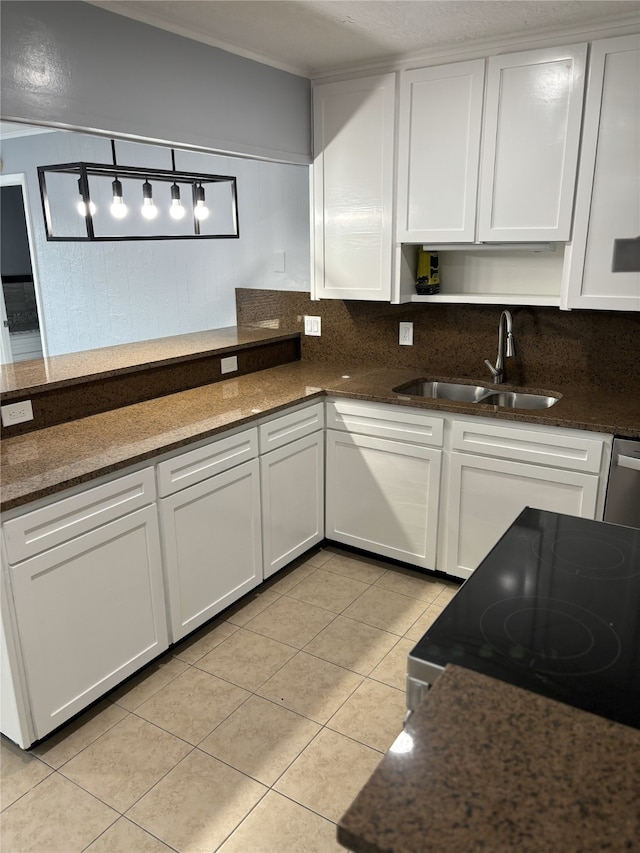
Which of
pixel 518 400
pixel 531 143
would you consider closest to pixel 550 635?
pixel 518 400

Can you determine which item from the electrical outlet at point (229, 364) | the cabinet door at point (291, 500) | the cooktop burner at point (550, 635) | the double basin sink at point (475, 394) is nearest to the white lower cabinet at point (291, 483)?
the cabinet door at point (291, 500)

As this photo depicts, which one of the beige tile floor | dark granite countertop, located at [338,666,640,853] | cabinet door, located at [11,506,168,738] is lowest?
the beige tile floor

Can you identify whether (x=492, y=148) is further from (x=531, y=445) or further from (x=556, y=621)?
(x=556, y=621)

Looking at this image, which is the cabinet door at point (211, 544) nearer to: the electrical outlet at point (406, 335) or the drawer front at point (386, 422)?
the drawer front at point (386, 422)

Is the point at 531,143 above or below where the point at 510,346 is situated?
above

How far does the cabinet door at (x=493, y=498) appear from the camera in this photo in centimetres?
254

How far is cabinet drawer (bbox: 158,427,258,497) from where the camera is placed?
2262 mm

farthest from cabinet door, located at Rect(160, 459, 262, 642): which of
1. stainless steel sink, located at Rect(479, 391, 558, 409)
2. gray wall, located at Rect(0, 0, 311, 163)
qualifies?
gray wall, located at Rect(0, 0, 311, 163)

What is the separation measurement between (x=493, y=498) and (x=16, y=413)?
194 centimetres

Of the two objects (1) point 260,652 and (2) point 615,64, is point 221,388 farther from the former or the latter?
(2) point 615,64

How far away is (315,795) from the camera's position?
1.87 metres

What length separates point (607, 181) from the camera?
249cm

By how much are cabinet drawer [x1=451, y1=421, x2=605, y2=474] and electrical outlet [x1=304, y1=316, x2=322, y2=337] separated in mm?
1181

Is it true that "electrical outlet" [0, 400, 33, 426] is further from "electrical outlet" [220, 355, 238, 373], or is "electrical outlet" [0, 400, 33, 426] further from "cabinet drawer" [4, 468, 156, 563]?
"electrical outlet" [220, 355, 238, 373]
